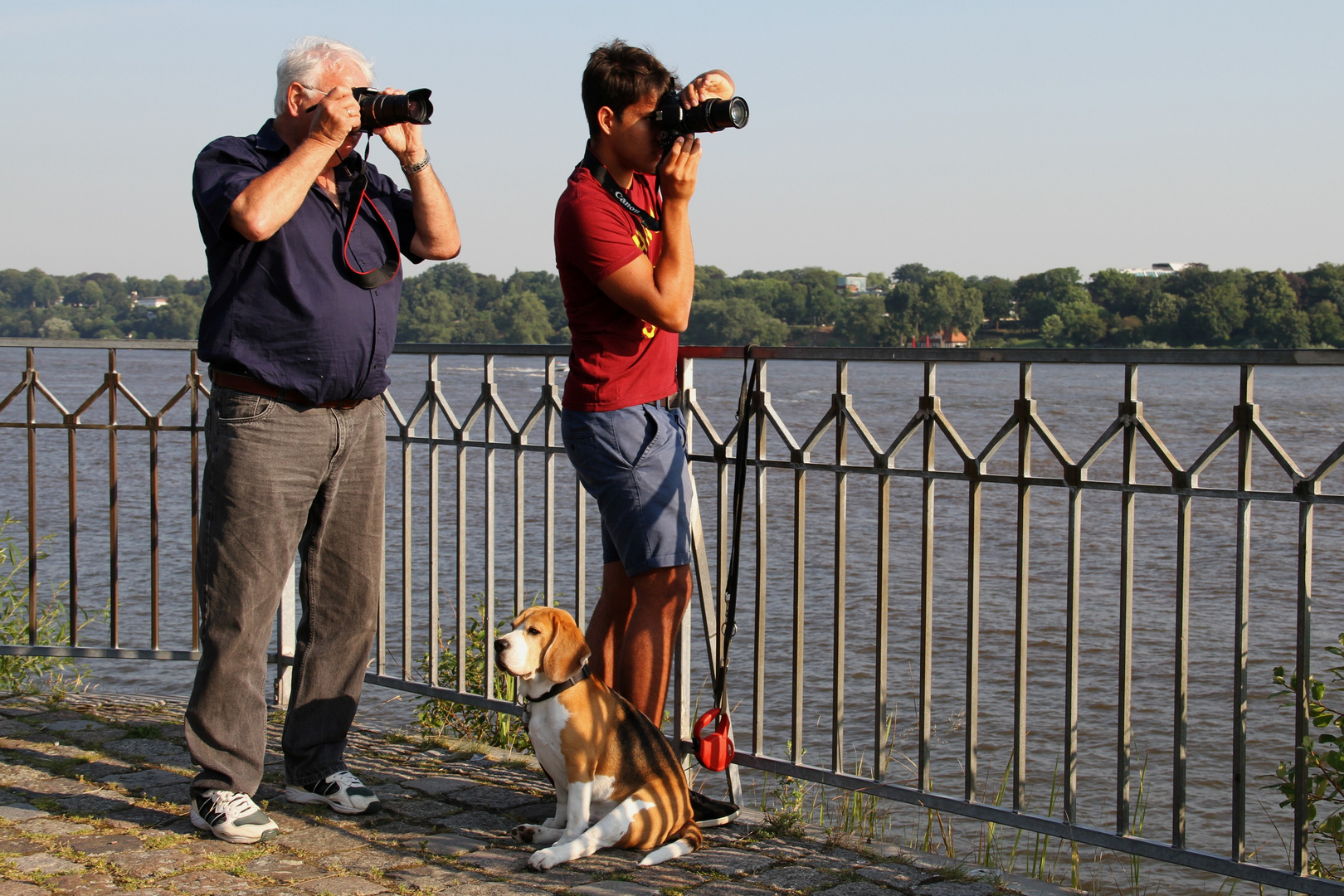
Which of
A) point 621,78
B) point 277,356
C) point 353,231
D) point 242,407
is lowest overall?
point 242,407

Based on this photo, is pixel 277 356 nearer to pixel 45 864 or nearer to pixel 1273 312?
pixel 45 864

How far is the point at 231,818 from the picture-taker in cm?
298

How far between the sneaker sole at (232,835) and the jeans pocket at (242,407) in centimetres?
102

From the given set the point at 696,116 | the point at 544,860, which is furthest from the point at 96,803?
the point at 696,116

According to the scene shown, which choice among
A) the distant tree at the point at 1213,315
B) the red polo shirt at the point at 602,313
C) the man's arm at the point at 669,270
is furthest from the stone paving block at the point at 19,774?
the distant tree at the point at 1213,315

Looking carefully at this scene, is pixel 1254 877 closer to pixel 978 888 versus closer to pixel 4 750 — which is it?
pixel 978 888

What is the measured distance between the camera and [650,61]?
283 centimetres

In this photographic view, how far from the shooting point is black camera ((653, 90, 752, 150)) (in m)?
2.67

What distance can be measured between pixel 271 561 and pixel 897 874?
1738mm

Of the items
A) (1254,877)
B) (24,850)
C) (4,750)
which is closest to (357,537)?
(24,850)

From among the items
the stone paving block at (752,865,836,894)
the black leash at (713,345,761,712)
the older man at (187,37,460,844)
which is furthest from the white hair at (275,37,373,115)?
the stone paving block at (752,865,836,894)

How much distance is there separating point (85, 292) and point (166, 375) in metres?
5.74

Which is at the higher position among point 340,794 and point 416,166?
point 416,166

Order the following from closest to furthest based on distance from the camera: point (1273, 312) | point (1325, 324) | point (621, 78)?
point (621, 78) < point (1325, 324) < point (1273, 312)
